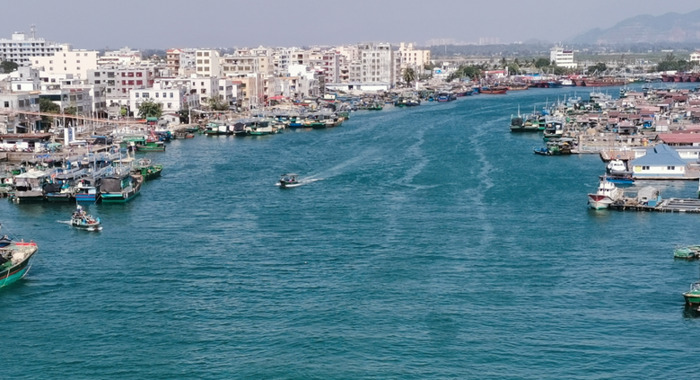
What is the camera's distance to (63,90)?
19.9 metres

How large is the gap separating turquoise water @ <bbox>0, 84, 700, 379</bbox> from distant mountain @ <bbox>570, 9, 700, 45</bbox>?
6346 inches

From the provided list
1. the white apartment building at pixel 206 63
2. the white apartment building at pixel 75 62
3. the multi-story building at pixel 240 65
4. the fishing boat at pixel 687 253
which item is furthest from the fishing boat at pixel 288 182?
the multi-story building at pixel 240 65

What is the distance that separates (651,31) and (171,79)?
557 ft

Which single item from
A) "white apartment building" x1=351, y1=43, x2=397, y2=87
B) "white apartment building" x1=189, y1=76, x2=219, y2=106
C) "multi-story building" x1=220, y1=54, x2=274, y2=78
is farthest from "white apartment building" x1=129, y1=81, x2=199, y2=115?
"white apartment building" x1=351, y1=43, x2=397, y2=87

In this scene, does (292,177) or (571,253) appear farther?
(292,177)

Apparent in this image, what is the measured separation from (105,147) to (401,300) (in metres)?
9.50

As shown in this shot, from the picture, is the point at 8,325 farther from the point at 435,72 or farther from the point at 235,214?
the point at 435,72

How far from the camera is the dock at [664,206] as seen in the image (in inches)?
412

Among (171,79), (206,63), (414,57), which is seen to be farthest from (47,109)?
(414,57)

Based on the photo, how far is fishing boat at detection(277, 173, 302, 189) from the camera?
40.9 ft

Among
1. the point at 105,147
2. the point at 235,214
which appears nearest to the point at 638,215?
the point at 235,214

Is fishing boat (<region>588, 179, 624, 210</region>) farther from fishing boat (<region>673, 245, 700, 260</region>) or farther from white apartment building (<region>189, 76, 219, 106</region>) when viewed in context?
white apartment building (<region>189, 76, 219, 106</region>)

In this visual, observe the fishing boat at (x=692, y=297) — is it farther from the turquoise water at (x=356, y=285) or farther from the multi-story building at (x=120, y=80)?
the multi-story building at (x=120, y=80)

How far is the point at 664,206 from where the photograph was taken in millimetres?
10547
